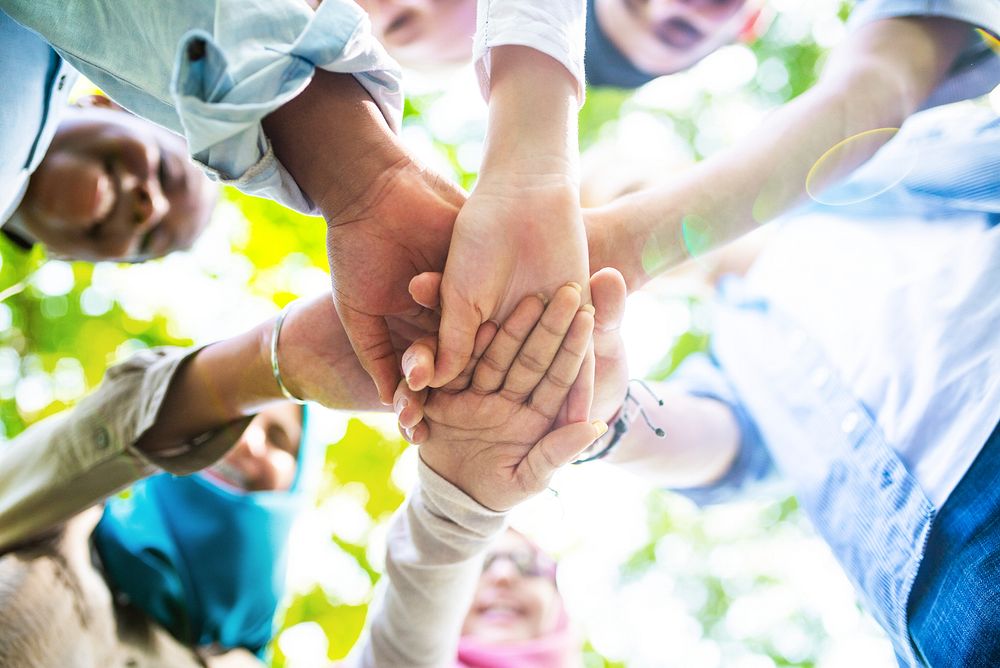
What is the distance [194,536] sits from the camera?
2061 millimetres

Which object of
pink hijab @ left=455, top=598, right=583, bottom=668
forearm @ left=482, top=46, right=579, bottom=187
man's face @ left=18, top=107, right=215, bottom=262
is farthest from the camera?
pink hijab @ left=455, top=598, right=583, bottom=668

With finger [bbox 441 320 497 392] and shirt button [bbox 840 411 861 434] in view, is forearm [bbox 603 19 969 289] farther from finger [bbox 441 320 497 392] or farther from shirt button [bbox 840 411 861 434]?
shirt button [bbox 840 411 861 434]

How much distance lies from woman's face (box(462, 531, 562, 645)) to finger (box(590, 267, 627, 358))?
1581 millimetres

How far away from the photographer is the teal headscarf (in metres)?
1.91

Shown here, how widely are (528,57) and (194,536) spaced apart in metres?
1.57

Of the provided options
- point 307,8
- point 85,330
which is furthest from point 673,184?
point 85,330

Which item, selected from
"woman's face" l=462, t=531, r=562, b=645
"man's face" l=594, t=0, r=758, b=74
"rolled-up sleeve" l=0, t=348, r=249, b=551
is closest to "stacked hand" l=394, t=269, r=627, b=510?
"rolled-up sleeve" l=0, t=348, r=249, b=551

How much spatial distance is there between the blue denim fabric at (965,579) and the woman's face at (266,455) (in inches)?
64.7

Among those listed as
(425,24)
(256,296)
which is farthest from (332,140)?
(256,296)

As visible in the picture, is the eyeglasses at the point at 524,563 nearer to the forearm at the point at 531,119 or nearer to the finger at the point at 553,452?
the finger at the point at 553,452

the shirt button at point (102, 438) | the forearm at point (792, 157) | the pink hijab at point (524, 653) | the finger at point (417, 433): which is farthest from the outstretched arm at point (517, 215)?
the pink hijab at point (524, 653)

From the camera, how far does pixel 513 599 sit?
8.73 ft

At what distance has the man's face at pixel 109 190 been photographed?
6.73 feet

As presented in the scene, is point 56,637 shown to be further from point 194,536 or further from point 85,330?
point 85,330
